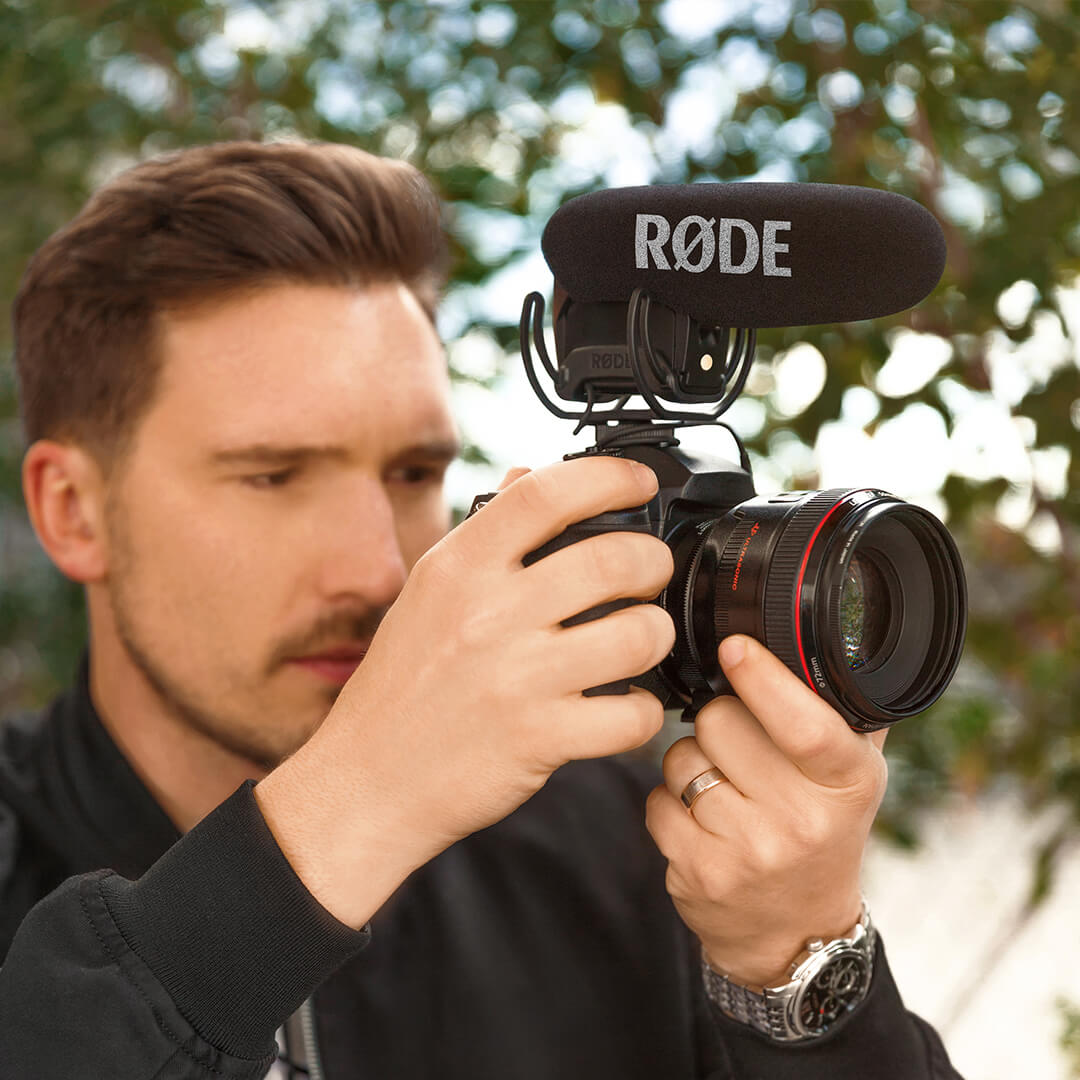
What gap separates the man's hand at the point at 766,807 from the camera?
2.42 feet

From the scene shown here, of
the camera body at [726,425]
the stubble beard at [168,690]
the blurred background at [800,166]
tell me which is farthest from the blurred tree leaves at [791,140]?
the stubble beard at [168,690]

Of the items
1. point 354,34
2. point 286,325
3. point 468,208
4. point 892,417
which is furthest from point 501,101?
point 892,417

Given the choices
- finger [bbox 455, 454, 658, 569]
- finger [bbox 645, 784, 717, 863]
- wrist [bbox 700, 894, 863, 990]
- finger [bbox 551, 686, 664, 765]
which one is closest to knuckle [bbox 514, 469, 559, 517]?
finger [bbox 455, 454, 658, 569]

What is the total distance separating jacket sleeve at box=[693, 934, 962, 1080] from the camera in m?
0.89

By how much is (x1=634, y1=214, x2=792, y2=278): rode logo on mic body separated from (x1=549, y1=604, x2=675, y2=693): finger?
0.70 feet

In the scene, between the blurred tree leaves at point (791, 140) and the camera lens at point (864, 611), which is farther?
the blurred tree leaves at point (791, 140)

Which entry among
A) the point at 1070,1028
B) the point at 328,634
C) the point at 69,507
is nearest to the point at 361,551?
the point at 328,634

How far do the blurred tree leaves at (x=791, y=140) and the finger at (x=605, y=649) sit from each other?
39 centimetres

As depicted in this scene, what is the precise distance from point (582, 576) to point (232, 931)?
276mm

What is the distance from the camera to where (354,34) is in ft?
4.87

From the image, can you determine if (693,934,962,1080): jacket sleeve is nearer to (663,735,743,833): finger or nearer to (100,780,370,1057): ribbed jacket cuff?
(663,735,743,833): finger

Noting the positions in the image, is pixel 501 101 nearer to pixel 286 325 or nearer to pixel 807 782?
pixel 286 325

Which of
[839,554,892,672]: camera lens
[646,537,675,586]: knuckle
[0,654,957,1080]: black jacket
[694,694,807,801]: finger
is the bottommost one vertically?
[0,654,957,1080]: black jacket

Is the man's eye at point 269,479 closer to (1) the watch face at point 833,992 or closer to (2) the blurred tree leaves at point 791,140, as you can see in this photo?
(2) the blurred tree leaves at point 791,140
